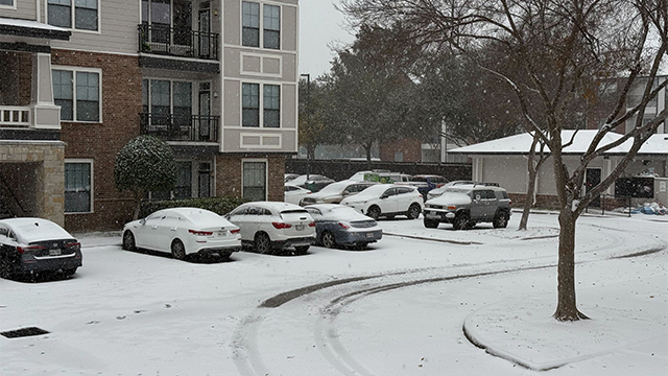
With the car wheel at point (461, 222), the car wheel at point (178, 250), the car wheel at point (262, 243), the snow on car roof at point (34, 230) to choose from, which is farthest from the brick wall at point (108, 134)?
the car wheel at point (461, 222)

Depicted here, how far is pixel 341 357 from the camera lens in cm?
1067

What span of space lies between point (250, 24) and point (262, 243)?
11.9 metres

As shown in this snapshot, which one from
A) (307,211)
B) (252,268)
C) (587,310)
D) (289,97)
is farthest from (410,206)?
(587,310)

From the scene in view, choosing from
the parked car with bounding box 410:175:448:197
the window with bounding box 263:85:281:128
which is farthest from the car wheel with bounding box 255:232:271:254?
the parked car with bounding box 410:175:448:197

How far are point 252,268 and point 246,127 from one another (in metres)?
12.4

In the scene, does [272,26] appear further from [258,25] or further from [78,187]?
[78,187]

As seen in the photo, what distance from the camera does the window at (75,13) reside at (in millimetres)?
26000

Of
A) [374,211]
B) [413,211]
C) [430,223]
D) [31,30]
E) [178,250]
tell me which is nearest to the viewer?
[178,250]

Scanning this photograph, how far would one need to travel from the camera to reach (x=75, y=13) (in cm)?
2648

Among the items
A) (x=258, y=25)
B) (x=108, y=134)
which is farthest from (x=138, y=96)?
(x=258, y=25)

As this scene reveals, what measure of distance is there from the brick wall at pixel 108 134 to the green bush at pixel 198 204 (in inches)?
46.5

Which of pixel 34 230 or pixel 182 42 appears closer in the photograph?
pixel 34 230

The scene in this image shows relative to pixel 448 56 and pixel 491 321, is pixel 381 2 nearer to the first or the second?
pixel 448 56

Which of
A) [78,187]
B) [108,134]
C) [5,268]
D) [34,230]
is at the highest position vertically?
[108,134]
